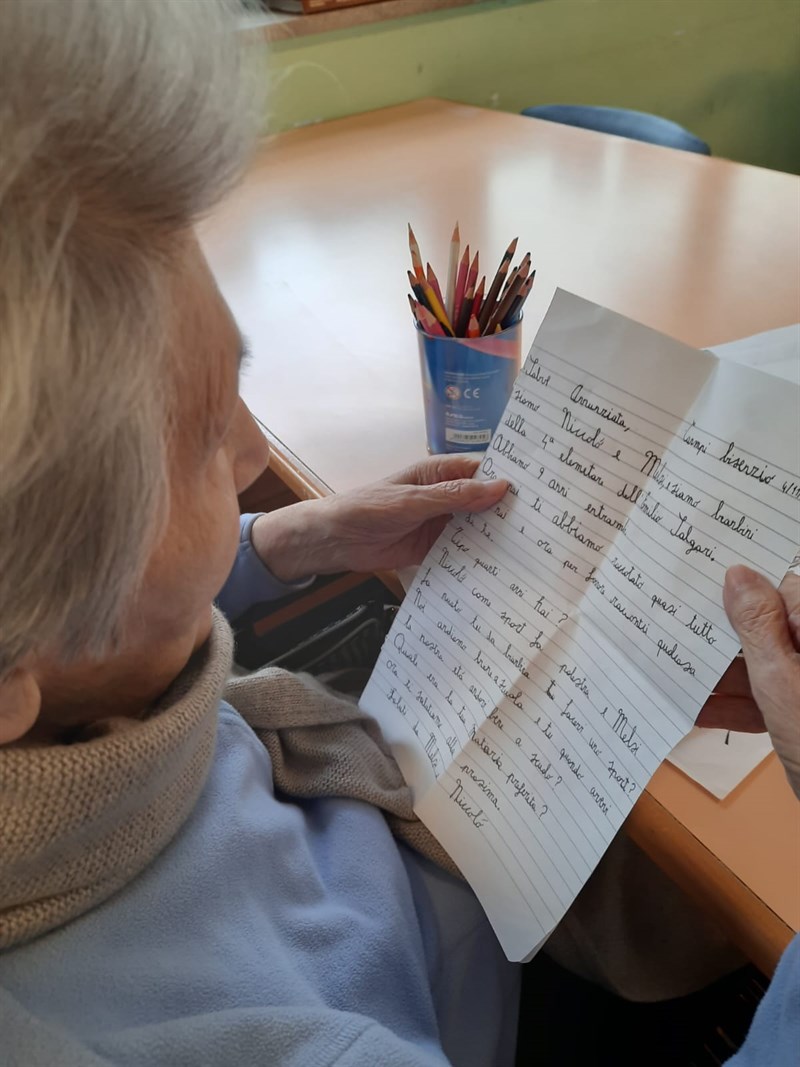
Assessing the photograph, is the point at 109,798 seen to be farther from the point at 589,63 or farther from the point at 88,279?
the point at 589,63

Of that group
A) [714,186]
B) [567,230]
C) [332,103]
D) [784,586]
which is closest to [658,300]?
[567,230]

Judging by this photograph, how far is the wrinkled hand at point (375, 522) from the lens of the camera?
0.69 metres

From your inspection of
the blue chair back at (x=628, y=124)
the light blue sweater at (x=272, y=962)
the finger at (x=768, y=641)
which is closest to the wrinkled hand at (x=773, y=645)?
the finger at (x=768, y=641)

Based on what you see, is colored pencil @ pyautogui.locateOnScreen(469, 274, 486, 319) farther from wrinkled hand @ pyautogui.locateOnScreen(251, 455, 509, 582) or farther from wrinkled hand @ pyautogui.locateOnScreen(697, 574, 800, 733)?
wrinkled hand @ pyautogui.locateOnScreen(697, 574, 800, 733)

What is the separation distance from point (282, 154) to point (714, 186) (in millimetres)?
906

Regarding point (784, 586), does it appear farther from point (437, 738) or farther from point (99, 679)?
point (99, 679)

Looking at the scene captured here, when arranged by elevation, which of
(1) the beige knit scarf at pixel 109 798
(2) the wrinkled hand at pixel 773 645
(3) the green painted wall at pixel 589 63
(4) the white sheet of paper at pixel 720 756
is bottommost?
(1) the beige knit scarf at pixel 109 798

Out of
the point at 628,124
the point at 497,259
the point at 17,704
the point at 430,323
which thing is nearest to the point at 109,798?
the point at 17,704

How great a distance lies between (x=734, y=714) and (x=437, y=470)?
13.0 inches

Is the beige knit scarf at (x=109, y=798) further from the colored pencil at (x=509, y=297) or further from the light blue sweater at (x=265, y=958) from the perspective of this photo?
the colored pencil at (x=509, y=297)

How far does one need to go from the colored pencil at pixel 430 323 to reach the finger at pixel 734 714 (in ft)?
1.31

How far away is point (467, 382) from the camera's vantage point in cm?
77

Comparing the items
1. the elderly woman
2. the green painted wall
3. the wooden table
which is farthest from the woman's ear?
the green painted wall

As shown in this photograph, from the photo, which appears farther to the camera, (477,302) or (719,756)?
(477,302)
